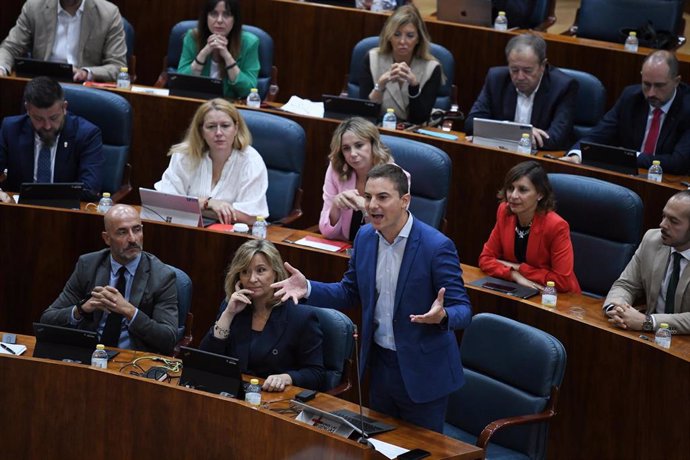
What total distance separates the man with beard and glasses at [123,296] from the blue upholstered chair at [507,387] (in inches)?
36.9

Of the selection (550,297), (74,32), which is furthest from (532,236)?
(74,32)

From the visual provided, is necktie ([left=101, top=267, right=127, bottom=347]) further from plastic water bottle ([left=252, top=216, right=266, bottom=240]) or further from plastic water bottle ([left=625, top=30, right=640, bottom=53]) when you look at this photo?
plastic water bottle ([left=625, top=30, right=640, bottom=53])

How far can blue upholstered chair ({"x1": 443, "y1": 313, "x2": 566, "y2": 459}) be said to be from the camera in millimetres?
3584

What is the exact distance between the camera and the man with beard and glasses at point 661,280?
3826mm

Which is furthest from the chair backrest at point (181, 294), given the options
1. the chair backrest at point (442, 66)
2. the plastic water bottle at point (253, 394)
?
the chair backrest at point (442, 66)

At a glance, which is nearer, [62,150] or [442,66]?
[62,150]

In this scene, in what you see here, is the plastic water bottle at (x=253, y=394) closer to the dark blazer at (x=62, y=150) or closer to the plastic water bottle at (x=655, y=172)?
the dark blazer at (x=62, y=150)

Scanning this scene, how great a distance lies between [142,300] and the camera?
3920 mm

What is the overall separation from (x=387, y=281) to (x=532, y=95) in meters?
2.16

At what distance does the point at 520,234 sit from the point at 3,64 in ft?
8.64

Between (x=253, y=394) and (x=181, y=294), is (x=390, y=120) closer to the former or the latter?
(x=181, y=294)

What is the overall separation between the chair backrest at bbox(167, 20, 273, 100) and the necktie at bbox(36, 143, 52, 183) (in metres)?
1.18

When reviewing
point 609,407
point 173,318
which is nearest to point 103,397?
point 173,318

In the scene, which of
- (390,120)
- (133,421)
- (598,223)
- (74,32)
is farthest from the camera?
(74,32)
